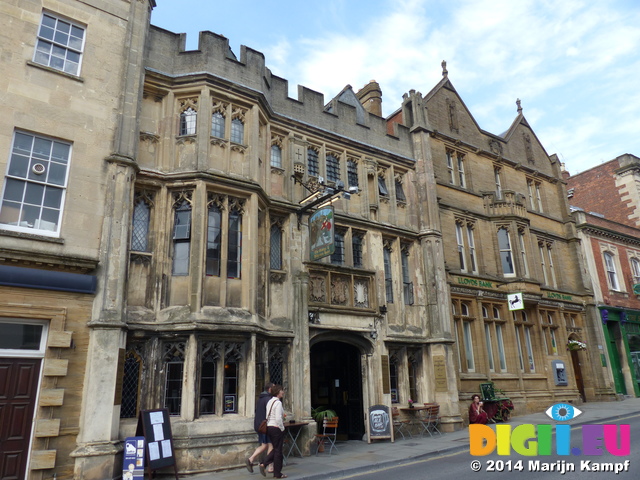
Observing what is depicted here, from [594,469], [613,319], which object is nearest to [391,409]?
[594,469]

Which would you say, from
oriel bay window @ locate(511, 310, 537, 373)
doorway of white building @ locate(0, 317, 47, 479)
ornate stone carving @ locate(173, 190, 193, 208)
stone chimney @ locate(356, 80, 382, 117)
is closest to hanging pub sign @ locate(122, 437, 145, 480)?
doorway of white building @ locate(0, 317, 47, 479)

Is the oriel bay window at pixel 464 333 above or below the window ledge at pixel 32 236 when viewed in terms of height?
below

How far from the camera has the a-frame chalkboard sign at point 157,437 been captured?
30.6 ft

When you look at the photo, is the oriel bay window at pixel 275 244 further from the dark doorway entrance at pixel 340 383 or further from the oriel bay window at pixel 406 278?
the oriel bay window at pixel 406 278

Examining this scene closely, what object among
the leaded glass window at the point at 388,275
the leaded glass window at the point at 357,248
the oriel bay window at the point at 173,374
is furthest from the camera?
the leaded glass window at the point at 388,275

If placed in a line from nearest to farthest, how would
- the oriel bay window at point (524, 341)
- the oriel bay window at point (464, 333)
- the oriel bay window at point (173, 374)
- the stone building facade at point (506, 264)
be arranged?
1. the oriel bay window at point (173, 374)
2. the oriel bay window at point (464, 333)
3. the stone building facade at point (506, 264)
4. the oriel bay window at point (524, 341)

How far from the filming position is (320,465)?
10.7 metres

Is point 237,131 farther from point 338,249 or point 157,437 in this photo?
point 157,437

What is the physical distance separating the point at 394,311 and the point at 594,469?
820 centimetres

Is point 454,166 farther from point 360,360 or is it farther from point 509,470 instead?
point 509,470

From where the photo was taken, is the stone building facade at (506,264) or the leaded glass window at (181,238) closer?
the leaded glass window at (181,238)

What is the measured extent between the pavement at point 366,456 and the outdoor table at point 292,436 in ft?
0.77

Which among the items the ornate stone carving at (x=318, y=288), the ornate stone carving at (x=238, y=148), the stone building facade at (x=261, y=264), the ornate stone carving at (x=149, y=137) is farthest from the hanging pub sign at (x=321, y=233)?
the ornate stone carving at (x=149, y=137)

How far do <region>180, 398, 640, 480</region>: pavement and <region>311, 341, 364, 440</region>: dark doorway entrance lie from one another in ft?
2.75
